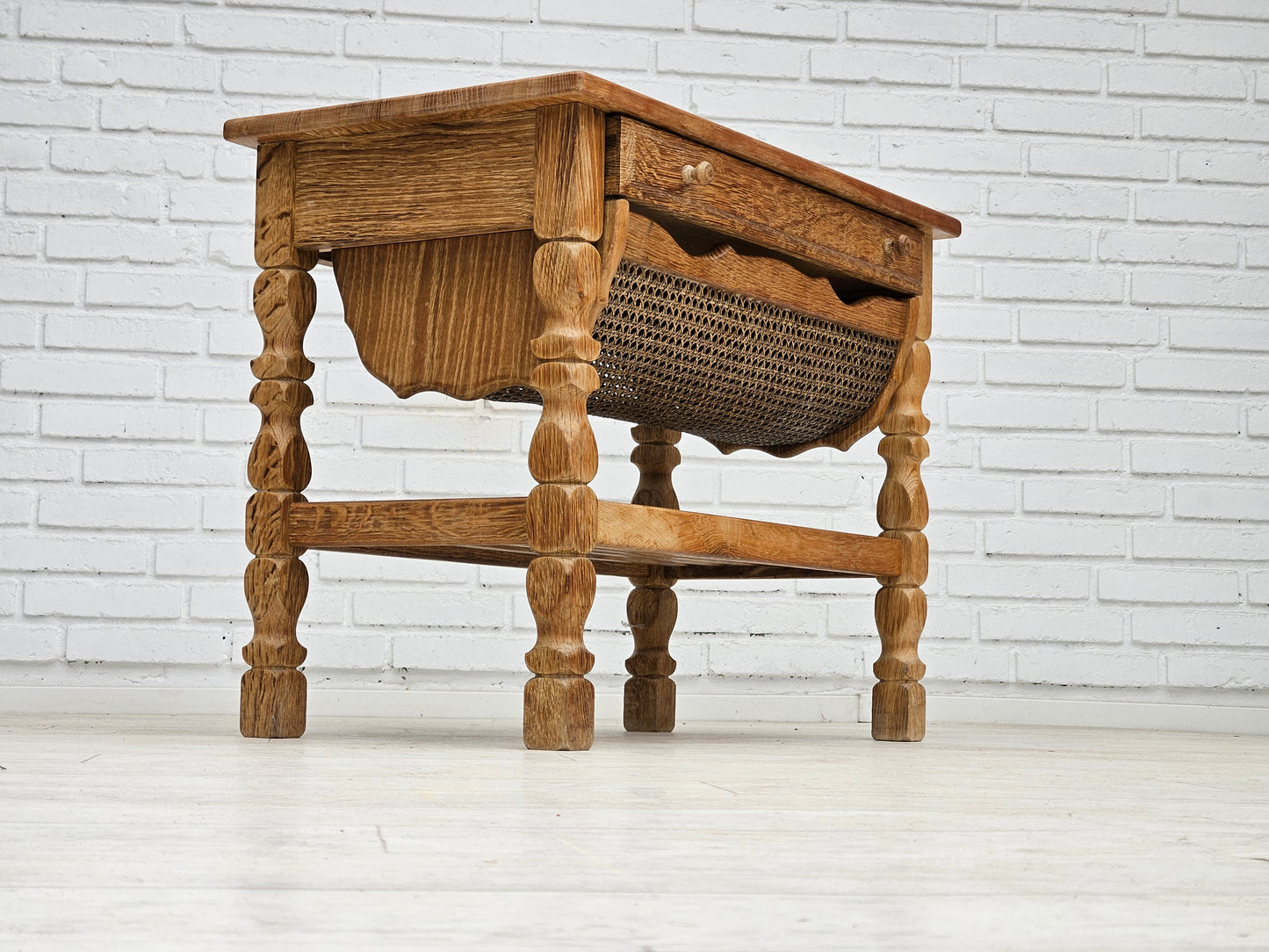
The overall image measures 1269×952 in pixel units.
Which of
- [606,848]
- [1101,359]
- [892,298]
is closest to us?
[606,848]

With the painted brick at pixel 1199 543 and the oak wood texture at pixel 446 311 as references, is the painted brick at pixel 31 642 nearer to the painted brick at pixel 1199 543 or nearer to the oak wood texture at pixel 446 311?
the oak wood texture at pixel 446 311

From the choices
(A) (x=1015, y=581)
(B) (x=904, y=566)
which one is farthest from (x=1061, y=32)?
(B) (x=904, y=566)

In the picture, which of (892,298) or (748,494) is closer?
(892,298)

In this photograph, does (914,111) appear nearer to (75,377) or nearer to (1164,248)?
(1164,248)

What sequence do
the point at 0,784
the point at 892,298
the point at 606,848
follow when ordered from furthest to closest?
1. the point at 892,298
2. the point at 0,784
3. the point at 606,848

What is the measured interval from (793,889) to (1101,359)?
7.57 feet

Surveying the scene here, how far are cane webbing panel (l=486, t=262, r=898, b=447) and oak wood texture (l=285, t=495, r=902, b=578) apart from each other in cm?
20

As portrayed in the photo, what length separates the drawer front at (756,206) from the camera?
157 centimetres

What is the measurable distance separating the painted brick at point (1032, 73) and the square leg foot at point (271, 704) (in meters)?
1.77

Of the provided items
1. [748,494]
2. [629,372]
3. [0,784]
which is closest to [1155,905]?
[0,784]

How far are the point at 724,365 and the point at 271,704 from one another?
68cm

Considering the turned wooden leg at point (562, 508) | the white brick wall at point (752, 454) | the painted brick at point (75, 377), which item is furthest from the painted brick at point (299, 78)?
the turned wooden leg at point (562, 508)

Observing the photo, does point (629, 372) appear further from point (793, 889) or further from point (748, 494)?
point (793, 889)

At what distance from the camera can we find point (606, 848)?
0.75 meters
